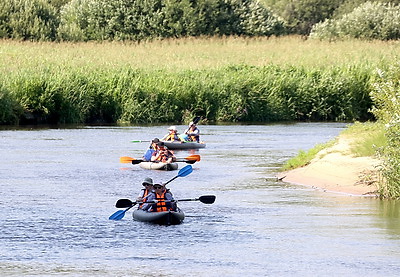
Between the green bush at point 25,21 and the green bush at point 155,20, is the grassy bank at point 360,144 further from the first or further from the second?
the green bush at point 155,20

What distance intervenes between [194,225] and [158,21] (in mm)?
41989

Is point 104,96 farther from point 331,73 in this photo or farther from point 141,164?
point 141,164

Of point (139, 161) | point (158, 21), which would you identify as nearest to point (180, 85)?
point (139, 161)

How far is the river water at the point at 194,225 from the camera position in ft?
52.4

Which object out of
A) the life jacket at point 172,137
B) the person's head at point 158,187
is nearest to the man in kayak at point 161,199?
the person's head at point 158,187

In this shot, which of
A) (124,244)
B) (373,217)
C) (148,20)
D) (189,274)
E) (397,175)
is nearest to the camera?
(189,274)

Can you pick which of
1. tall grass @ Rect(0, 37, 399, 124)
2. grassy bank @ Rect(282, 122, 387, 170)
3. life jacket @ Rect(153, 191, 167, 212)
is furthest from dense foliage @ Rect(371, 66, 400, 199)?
tall grass @ Rect(0, 37, 399, 124)

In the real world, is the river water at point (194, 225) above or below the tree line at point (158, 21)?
below

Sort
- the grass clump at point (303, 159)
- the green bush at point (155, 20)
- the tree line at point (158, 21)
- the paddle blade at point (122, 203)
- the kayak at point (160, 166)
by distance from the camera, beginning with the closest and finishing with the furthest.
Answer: the paddle blade at point (122, 203) < the grass clump at point (303, 159) < the kayak at point (160, 166) < the tree line at point (158, 21) < the green bush at point (155, 20)

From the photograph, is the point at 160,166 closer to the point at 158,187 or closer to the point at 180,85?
the point at 158,187

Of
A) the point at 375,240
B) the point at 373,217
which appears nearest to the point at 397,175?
the point at 373,217

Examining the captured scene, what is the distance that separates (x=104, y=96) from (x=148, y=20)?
62.7 feet

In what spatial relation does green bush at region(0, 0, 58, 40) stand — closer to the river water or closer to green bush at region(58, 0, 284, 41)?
green bush at region(58, 0, 284, 41)

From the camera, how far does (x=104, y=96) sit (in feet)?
138
